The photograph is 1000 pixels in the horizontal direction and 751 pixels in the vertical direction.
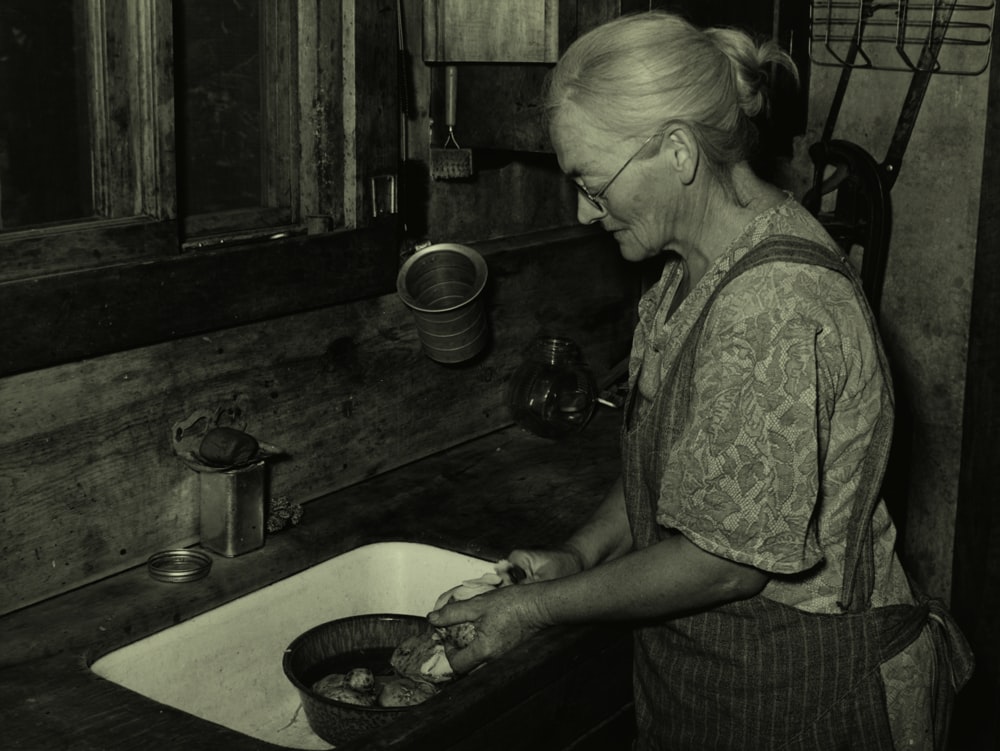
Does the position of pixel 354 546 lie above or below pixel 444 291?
below

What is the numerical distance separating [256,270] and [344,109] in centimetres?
37

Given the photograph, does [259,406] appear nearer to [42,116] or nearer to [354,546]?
[354,546]

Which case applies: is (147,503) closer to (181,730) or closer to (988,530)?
(181,730)

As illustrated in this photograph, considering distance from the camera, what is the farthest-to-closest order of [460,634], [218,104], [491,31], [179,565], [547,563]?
[491,31] < [218,104] < [179,565] < [547,563] < [460,634]

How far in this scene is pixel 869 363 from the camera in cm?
165

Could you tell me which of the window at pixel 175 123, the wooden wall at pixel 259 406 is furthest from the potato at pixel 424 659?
the window at pixel 175 123

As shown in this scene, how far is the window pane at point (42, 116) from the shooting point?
1946mm

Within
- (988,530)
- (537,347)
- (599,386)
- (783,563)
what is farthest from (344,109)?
(988,530)

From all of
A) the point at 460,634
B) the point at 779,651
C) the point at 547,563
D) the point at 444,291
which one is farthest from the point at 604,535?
the point at 444,291

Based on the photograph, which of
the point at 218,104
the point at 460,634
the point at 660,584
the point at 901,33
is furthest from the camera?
the point at 901,33

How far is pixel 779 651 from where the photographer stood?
69.6 inches

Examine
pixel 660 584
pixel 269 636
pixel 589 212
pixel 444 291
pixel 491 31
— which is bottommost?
pixel 269 636

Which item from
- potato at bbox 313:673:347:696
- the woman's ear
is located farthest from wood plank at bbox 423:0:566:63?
potato at bbox 313:673:347:696

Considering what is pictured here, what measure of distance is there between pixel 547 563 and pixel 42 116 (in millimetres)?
1035
